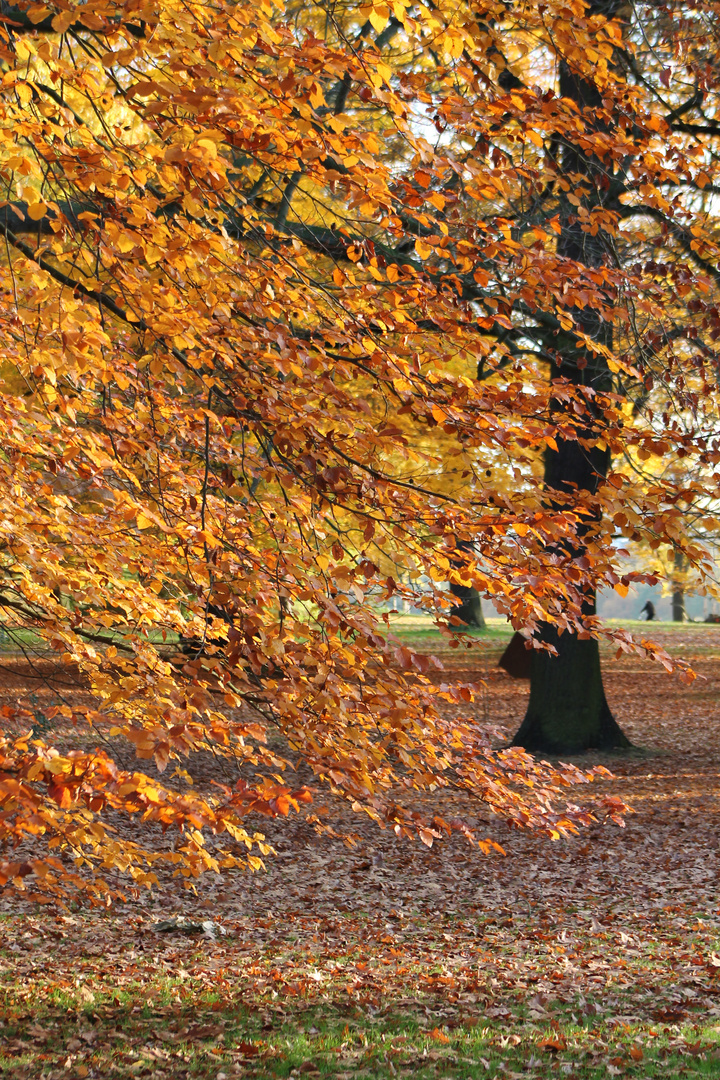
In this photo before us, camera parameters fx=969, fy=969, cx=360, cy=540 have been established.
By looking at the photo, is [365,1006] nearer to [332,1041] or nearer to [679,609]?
[332,1041]

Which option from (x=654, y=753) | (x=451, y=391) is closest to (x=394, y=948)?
(x=451, y=391)

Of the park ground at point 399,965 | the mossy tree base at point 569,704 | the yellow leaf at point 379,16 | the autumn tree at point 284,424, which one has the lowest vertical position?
the park ground at point 399,965

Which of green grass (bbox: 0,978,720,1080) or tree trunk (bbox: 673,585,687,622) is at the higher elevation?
tree trunk (bbox: 673,585,687,622)

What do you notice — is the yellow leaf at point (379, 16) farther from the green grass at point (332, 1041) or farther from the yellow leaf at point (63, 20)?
the green grass at point (332, 1041)

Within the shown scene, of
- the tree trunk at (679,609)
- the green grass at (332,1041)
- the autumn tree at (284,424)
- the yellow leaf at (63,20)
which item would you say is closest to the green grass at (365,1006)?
the green grass at (332,1041)

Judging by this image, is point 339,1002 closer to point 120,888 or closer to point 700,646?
point 120,888

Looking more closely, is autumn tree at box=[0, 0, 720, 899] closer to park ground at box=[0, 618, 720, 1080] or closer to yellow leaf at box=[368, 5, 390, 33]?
yellow leaf at box=[368, 5, 390, 33]

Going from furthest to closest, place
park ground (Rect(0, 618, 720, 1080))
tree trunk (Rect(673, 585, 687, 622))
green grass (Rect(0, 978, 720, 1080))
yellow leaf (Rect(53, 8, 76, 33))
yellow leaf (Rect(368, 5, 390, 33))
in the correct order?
tree trunk (Rect(673, 585, 687, 622)) < park ground (Rect(0, 618, 720, 1080)) < green grass (Rect(0, 978, 720, 1080)) < yellow leaf (Rect(368, 5, 390, 33)) < yellow leaf (Rect(53, 8, 76, 33))

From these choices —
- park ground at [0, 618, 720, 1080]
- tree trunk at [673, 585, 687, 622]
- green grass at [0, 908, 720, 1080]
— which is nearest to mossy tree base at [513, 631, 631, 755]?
park ground at [0, 618, 720, 1080]

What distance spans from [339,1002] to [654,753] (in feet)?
27.0

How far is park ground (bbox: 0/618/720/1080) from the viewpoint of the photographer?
4.61 metres

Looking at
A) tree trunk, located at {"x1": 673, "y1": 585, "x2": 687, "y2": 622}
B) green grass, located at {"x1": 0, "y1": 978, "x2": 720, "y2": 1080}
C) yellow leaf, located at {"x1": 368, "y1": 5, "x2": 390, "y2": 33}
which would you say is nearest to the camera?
yellow leaf, located at {"x1": 368, "y1": 5, "x2": 390, "y2": 33}

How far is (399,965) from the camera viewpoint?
6188mm

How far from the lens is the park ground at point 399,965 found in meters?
4.61
